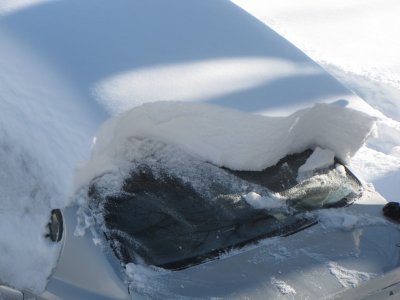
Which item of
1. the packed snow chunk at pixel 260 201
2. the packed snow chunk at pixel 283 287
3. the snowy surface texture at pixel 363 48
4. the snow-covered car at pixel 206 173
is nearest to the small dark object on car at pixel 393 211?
the snow-covered car at pixel 206 173

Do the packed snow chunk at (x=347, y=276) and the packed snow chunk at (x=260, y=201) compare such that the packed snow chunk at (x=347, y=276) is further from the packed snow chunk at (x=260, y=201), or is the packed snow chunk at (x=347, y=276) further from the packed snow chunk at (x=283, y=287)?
the packed snow chunk at (x=260, y=201)

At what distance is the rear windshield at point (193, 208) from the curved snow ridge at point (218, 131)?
5 cm

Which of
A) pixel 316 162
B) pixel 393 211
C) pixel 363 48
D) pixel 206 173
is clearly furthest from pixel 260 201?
pixel 363 48

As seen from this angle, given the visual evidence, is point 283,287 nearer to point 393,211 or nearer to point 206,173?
point 206,173

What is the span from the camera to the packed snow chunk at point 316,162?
8.68 ft

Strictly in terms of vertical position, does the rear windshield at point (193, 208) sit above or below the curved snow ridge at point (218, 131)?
below

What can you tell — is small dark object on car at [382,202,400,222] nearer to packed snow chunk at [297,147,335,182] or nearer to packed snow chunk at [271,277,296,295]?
packed snow chunk at [297,147,335,182]

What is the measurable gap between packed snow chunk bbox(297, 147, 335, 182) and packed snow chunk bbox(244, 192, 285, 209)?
0.19m

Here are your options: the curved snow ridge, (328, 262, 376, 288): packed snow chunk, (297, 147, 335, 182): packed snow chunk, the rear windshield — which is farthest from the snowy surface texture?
(328, 262, 376, 288): packed snow chunk

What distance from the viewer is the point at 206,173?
2428 millimetres

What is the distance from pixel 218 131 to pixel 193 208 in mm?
306

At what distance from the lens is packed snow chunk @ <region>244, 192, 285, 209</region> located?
2441 mm

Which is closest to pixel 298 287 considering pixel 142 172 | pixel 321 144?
pixel 142 172

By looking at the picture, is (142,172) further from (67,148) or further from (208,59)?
(208,59)
